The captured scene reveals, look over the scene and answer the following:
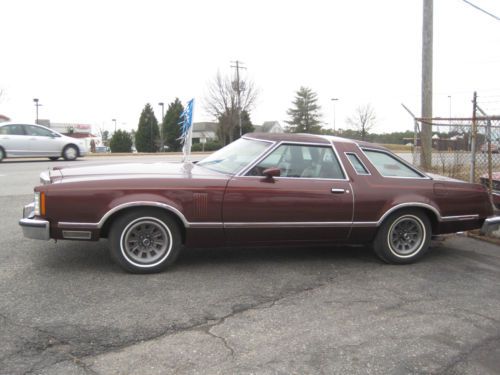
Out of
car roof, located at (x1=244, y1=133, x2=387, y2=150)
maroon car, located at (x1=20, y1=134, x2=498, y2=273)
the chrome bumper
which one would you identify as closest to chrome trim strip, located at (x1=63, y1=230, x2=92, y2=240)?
maroon car, located at (x1=20, y1=134, x2=498, y2=273)

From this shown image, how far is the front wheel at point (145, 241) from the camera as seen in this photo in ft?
14.7

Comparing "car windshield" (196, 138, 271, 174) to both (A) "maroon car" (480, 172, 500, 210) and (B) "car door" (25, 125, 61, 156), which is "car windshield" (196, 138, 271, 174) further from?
(B) "car door" (25, 125, 61, 156)

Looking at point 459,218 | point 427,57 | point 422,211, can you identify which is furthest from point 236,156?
point 427,57

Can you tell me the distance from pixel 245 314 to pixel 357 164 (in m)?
2.34

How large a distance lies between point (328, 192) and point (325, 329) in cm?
178

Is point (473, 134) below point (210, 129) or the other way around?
below

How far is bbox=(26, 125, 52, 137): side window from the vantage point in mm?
16812

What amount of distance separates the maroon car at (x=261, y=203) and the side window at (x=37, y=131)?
13060 mm

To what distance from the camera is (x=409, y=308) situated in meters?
4.05

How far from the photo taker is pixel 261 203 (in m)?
4.79

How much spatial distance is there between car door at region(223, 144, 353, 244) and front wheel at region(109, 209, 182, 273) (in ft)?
1.85

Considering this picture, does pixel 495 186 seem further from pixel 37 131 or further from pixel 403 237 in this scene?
pixel 37 131

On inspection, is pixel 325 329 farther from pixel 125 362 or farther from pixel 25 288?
pixel 25 288

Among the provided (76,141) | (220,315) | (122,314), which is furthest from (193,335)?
(76,141)
